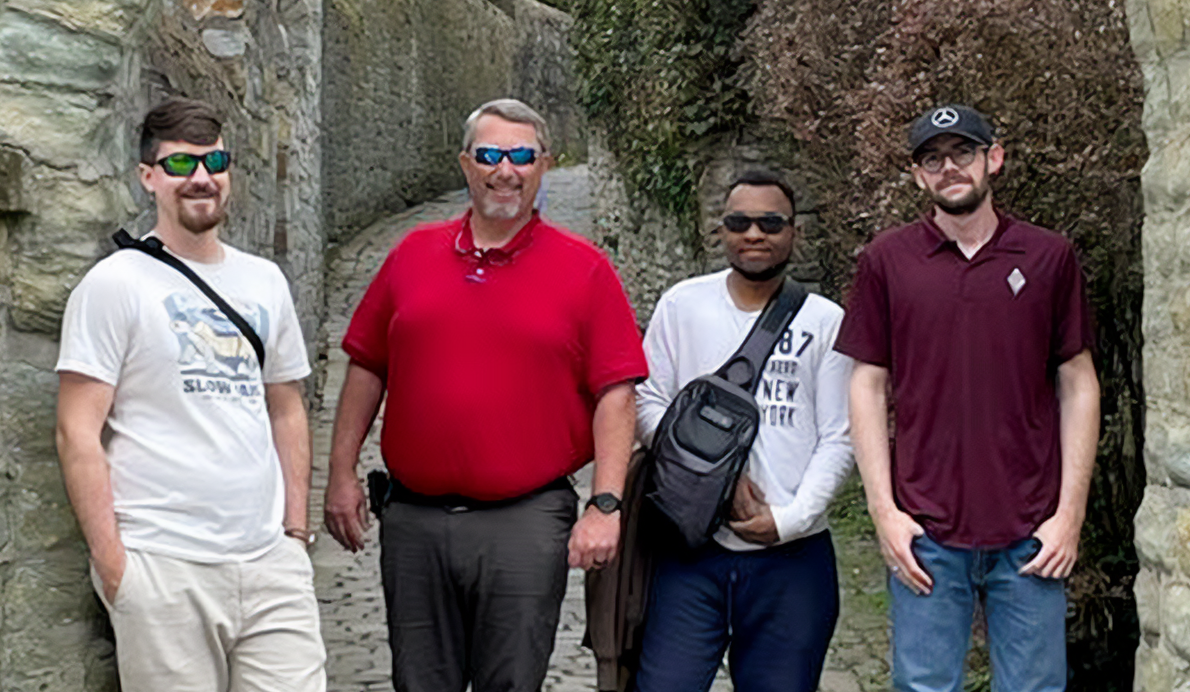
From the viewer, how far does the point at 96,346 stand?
2988 mm

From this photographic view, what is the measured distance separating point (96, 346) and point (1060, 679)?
2.25 meters

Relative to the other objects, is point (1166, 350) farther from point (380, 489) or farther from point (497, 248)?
point (380, 489)

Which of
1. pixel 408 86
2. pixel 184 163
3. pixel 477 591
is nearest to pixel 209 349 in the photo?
pixel 184 163

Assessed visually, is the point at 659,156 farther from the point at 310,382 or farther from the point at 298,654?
the point at 298,654

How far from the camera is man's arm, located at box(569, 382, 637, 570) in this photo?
347 centimetres

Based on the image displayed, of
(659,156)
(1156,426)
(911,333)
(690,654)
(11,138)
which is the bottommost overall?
(690,654)

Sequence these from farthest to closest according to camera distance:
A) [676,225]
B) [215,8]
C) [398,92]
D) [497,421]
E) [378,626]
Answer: [398,92] → [676,225] → [378,626] → [215,8] → [497,421]

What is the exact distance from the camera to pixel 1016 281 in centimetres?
324

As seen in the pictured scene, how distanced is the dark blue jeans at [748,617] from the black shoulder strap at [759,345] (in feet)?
1.38

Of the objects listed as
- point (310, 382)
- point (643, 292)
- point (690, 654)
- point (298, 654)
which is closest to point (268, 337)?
point (298, 654)

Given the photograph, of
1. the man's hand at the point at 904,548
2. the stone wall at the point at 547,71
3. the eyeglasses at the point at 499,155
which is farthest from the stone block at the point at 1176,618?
the stone wall at the point at 547,71

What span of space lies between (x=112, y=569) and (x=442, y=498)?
813mm

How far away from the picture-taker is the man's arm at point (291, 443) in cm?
346

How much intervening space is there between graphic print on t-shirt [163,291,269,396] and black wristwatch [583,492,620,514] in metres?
0.85
